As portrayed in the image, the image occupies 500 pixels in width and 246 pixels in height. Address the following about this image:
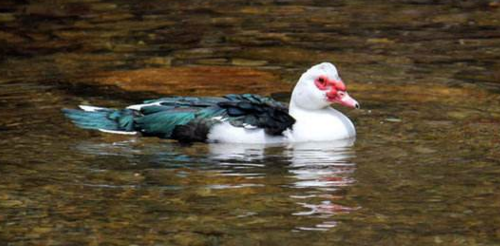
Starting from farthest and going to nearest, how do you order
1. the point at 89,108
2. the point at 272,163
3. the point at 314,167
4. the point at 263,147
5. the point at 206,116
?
the point at 89,108 < the point at 206,116 < the point at 263,147 < the point at 272,163 < the point at 314,167

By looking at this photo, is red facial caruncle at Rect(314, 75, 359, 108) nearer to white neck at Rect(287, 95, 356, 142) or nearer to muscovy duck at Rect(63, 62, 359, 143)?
muscovy duck at Rect(63, 62, 359, 143)

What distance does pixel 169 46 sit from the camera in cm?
1479

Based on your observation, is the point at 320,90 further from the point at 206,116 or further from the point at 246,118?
the point at 206,116

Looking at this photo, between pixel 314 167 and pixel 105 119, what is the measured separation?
196 centimetres

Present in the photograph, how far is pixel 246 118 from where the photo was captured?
1036cm

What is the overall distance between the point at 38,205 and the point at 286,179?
1672mm

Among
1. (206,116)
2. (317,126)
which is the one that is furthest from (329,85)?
(206,116)

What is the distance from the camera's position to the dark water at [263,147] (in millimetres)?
8266

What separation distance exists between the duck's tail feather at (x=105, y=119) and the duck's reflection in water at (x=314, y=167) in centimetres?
74

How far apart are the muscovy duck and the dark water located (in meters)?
0.11

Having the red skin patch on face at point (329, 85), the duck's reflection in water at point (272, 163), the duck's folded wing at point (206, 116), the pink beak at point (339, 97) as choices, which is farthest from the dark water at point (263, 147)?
the red skin patch on face at point (329, 85)

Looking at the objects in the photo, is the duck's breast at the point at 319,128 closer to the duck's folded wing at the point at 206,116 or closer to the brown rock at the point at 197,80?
the duck's folded wing at the point at 206,116

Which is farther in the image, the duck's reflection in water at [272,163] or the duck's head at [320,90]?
the duck's head at [320,90]

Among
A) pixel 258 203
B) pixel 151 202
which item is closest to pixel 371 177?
pixel 258 203
